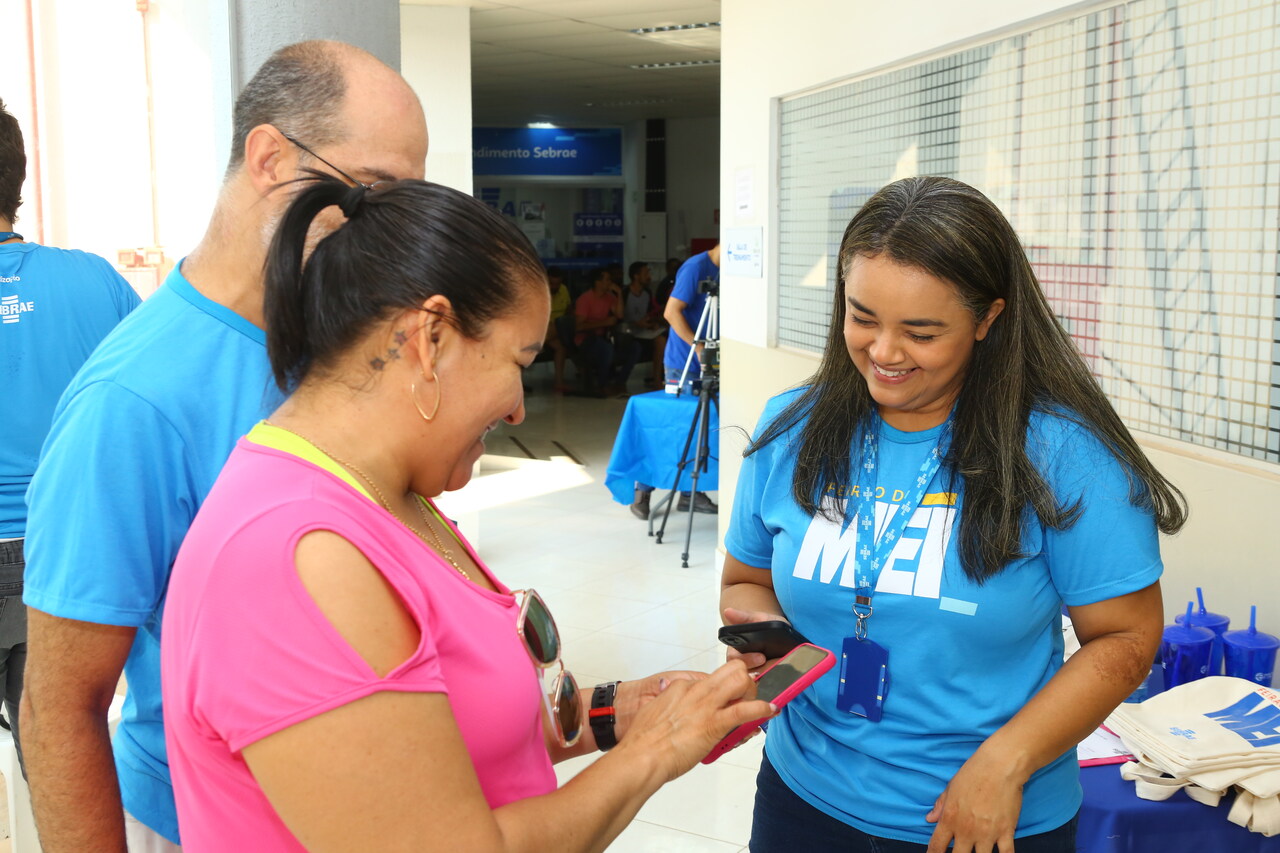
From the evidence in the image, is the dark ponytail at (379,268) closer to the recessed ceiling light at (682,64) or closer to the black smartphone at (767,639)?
the black smartphone at (767,639)

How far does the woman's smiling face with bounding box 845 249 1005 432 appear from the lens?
4.57 ft

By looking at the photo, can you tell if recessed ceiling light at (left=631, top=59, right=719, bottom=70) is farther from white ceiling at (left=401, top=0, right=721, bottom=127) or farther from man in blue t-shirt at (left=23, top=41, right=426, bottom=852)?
man in blue t-shirt at (left=23, top=41, right=426, bottom=852)

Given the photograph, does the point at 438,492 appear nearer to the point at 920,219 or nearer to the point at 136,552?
the point at 136,552

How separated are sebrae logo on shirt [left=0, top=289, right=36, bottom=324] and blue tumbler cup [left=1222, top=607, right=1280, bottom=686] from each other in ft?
7.92

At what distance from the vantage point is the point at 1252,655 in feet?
6.62

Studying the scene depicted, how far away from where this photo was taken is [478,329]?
89 centimetres

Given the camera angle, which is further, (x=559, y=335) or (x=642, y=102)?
(x=559, y=335)


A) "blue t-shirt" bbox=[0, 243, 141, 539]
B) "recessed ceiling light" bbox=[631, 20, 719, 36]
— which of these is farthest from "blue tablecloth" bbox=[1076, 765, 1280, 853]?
"recessed ceiling light" bbox=[631, 20, 719, 36]

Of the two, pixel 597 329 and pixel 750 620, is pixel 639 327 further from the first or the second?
pixel 750 620

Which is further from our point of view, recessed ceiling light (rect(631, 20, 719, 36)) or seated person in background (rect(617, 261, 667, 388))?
seated person in background (rect(617, 261, 667, 388))

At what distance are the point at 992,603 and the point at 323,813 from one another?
33.9 inches

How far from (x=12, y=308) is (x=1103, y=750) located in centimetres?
222

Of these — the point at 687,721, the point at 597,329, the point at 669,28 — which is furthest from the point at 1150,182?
the point at 597,329

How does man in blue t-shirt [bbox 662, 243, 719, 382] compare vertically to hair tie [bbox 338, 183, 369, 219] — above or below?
below
